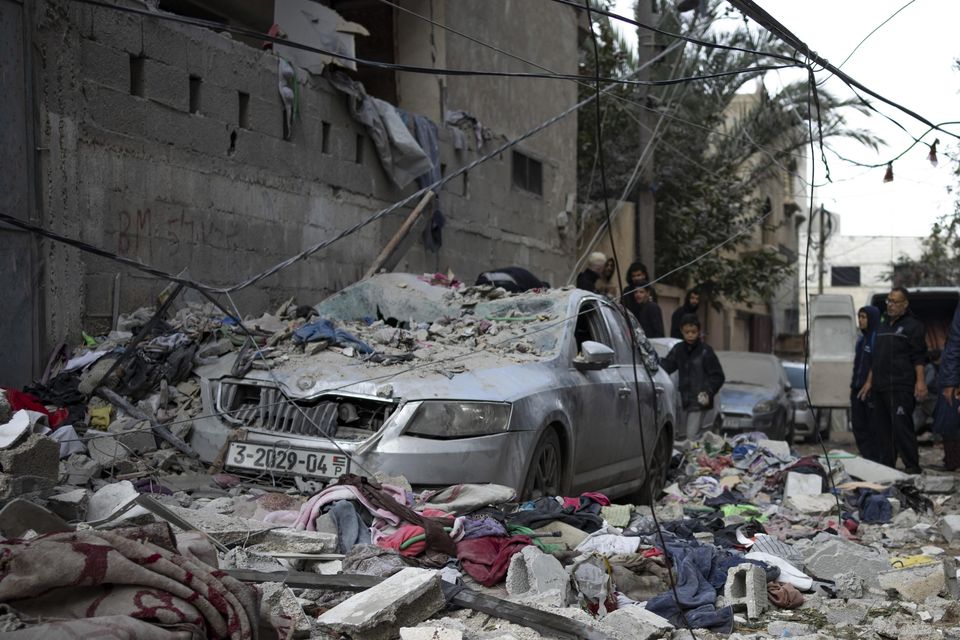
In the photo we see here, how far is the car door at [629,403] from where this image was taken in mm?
8352

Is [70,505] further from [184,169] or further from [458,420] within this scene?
[184,169]

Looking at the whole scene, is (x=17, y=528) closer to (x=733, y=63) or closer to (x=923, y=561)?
(x=923, y=561)

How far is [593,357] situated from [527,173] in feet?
32.1

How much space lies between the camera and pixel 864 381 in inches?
470

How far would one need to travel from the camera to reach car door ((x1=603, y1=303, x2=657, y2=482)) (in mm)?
8352

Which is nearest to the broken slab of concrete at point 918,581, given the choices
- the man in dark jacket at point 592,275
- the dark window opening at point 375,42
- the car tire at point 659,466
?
the car tire at point 659,466

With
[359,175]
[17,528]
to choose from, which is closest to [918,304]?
[359,175]

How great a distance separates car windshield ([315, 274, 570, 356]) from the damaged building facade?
1858mm

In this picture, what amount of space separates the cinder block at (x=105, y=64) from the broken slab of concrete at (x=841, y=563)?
613cm

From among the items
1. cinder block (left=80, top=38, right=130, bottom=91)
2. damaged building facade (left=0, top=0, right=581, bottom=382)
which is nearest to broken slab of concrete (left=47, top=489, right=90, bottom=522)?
damaged building facade (left=0, top=0, right=581, bottom=382)

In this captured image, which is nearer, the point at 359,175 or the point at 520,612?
the point at 520,612

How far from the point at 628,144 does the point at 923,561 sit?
713 inches

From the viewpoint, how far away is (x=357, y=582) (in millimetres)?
4680

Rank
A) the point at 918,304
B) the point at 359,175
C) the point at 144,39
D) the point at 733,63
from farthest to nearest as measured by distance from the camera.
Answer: the point at 733,63 < the point at 918,304 < the point at 359,175 < the point at 144,39
